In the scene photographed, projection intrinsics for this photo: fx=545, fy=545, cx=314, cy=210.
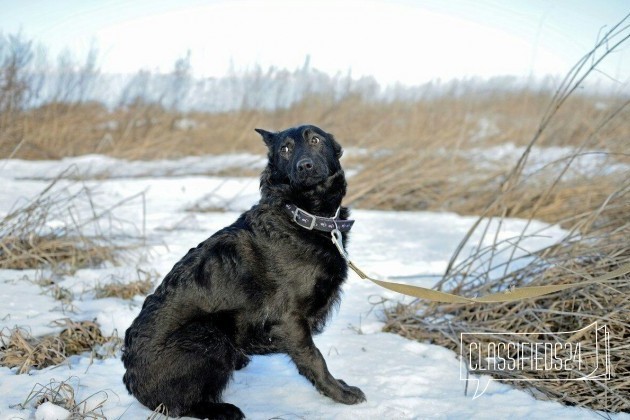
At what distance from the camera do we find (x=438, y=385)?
298 centimetres

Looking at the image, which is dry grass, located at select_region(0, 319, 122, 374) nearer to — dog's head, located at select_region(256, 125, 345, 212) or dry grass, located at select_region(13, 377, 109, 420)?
dry grass, located at select_region(13, 377, 109, 420)

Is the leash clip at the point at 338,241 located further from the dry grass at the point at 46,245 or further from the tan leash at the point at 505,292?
the dry grass at the point at 46,245

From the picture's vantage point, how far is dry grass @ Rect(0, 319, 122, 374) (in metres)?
3.02

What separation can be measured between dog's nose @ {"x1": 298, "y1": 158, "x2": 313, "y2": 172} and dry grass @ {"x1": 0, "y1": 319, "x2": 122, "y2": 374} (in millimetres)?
1643

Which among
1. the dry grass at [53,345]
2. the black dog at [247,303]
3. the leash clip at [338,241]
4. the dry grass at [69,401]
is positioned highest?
the leash clip at [338,241]

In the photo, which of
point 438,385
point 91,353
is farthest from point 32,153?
point 438,385

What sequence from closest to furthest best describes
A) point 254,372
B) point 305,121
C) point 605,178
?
point 254,372, point 605,178, point 305,121

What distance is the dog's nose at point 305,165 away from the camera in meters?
2.79

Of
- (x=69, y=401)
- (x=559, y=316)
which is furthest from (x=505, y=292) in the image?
(x=69, y=401)

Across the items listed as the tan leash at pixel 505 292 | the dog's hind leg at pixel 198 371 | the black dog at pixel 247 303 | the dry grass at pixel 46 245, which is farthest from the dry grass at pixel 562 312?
the dry grass at pixel 46 245

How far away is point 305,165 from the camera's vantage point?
280cm

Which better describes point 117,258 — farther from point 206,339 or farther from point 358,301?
point 206,339

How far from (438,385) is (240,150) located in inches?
346

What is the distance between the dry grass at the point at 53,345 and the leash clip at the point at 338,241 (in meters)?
1.57
